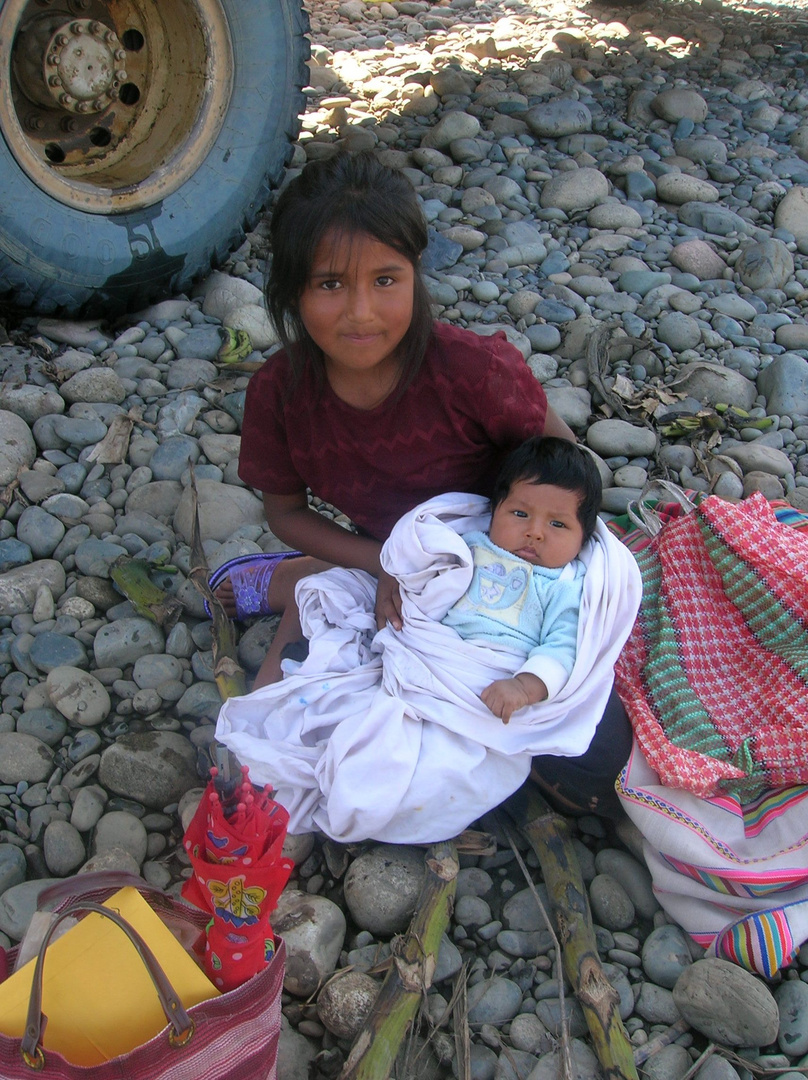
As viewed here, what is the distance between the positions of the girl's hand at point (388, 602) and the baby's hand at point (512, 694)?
326 mm

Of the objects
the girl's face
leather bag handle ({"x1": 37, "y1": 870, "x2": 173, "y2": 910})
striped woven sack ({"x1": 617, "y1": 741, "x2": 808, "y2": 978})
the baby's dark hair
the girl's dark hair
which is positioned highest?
the girl's dark hair

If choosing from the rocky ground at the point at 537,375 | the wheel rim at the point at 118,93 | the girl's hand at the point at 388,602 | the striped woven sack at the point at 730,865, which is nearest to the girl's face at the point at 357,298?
the girl's hand at the point at 388,602

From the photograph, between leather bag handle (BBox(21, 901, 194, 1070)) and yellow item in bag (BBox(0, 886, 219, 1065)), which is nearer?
leather bag handle (BBox(21, 901, 194, 1070))

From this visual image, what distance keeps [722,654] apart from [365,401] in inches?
39.0

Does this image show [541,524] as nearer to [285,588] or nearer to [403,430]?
[403,430]

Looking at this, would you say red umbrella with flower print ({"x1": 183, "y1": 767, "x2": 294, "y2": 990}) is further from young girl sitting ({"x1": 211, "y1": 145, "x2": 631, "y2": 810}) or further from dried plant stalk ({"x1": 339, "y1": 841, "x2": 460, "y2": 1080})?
young girl sitting ({"x1": 211, "y1": 145, "x2": 631, "y2": 810})

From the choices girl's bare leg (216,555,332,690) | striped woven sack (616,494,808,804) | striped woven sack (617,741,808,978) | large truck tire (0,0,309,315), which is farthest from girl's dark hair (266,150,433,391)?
large truck tire (0,0,309,315)

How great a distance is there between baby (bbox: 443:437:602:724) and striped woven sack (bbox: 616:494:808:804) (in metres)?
0.26

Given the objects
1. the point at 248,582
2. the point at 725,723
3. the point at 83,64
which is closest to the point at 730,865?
the point at 725,723

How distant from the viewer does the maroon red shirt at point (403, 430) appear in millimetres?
2047

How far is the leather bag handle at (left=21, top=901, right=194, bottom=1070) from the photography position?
45.5 inches

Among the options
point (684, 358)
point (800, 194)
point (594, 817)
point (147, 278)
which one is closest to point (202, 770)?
point (594, 817)

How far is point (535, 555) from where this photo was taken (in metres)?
2.01

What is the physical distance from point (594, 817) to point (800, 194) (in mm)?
3270
